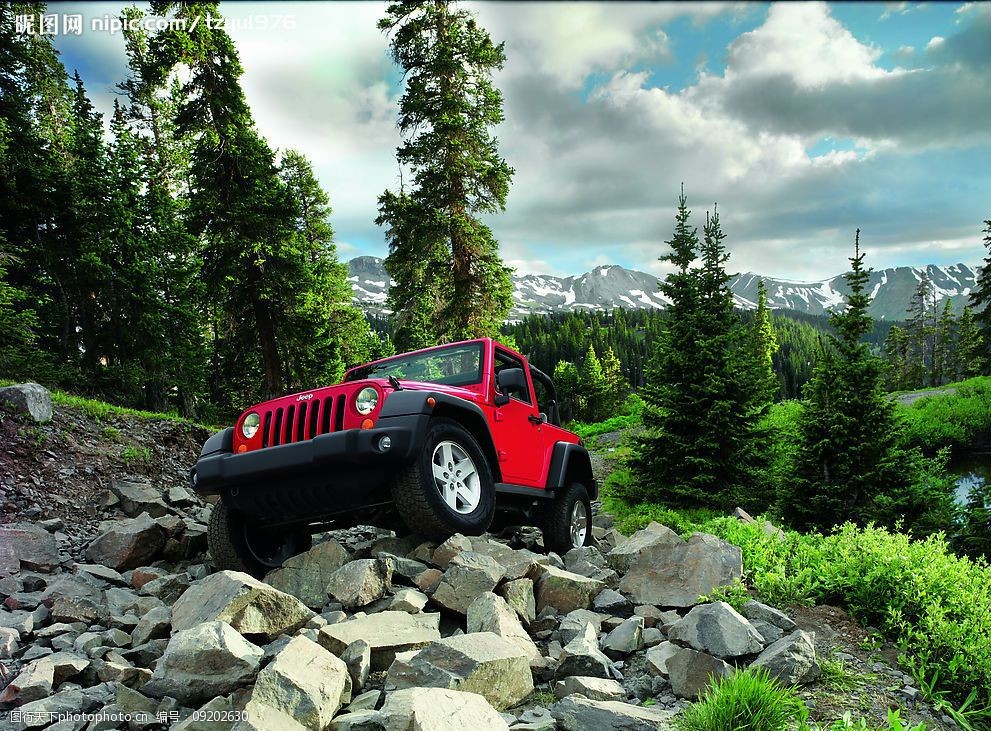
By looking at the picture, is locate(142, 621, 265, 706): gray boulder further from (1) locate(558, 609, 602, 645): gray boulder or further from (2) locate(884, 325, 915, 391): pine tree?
(2) locate(884, 325, 915, 391): pine tree

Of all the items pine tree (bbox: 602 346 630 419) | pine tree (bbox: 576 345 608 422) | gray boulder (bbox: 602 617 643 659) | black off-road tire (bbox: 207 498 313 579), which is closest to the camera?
gray boulder (bbox: 602 617 643 659)

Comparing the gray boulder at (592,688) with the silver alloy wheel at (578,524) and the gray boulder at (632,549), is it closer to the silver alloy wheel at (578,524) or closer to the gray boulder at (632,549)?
the gray boulder at (632,549)

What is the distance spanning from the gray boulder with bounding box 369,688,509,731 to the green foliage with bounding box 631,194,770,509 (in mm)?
10024

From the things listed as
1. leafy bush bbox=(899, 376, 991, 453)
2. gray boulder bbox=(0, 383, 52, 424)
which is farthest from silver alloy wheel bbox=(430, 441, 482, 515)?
leafy bush bbox=(899, 376, 991, 453)

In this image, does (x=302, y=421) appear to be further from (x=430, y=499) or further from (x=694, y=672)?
(x=694, y=672)

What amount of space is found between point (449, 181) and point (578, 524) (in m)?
14.4

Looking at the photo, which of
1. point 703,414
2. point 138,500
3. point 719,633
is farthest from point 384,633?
point 703,414

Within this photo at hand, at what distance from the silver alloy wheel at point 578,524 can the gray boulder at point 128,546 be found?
486 cm

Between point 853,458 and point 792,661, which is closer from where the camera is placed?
point 792,661

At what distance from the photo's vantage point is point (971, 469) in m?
24.1

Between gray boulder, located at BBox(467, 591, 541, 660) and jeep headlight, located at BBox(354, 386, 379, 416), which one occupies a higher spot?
jeep headlight, located at BBox(354, 386, 379, 416)

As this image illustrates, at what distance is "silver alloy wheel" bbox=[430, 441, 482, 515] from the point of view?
17.8ft

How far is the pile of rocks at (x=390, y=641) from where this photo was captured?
3.39 m

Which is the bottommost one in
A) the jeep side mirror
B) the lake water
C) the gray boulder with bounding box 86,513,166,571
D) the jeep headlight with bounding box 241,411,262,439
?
the lake water
